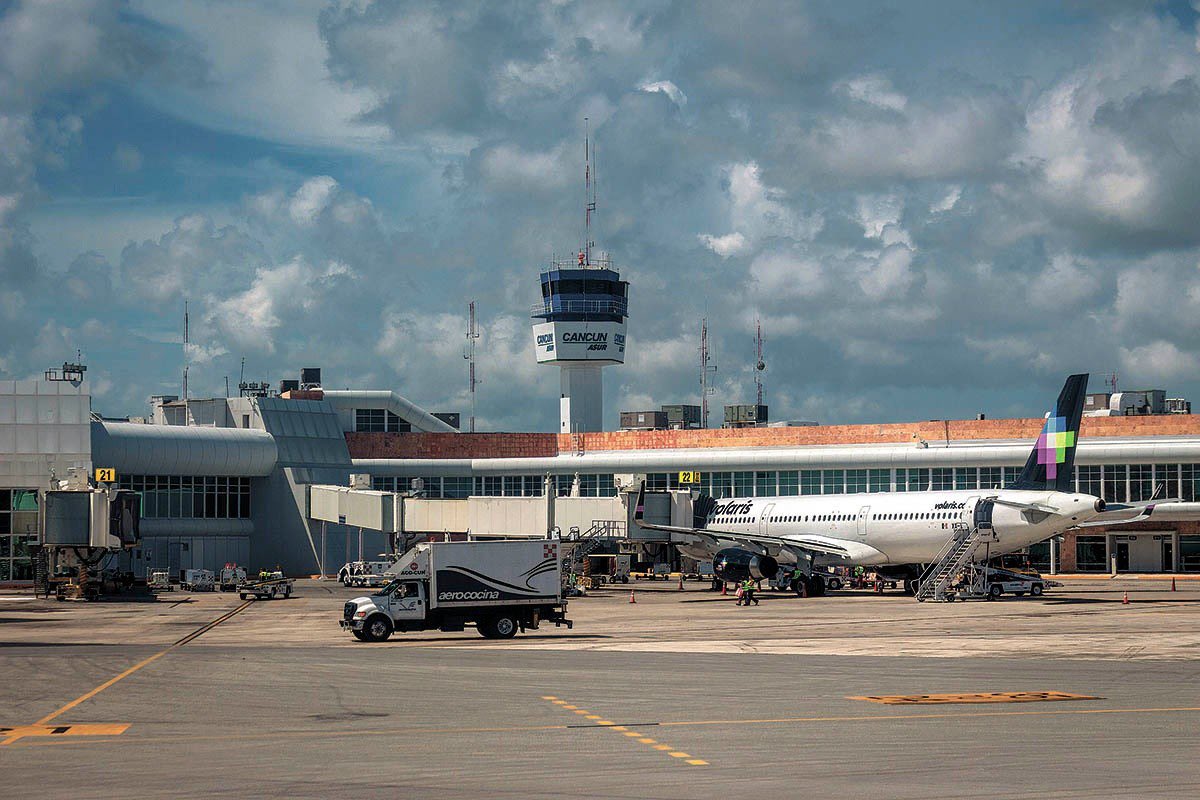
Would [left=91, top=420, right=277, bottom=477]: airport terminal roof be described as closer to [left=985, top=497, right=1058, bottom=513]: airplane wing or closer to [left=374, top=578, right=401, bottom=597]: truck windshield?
[left=374, top=578, right=401, bottom=597]: truck windshield

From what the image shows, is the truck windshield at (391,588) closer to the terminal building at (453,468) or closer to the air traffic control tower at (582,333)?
the terminal building at (453,468)

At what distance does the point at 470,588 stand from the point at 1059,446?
32612 mm

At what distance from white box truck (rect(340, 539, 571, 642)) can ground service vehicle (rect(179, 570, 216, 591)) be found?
4639 centimetres

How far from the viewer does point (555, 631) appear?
48812 mm

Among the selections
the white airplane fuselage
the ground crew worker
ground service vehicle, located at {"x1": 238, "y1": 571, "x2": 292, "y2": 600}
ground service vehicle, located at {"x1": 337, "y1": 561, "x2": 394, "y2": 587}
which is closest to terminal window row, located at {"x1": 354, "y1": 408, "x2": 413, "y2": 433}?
ground service vehicle, located at {"x1": 337, "y1": 561, "x2": 394, "y2": 587}

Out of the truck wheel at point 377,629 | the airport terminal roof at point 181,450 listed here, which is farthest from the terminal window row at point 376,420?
the truck wheel at point 377,629

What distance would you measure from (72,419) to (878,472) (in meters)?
56.9

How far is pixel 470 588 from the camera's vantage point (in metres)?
46.3

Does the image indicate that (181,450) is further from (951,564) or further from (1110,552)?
(1110,552)

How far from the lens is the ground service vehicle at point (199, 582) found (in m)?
89.9

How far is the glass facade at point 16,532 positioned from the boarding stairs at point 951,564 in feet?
189

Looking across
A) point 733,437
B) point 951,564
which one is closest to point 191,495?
point 733,437

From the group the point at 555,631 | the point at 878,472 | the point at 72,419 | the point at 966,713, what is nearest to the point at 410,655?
the point at 555,631

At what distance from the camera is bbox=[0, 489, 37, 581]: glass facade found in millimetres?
92062
